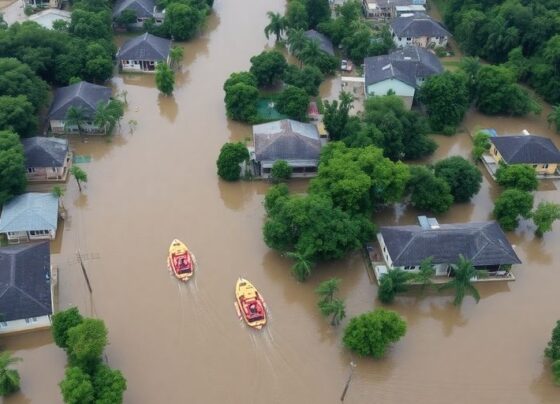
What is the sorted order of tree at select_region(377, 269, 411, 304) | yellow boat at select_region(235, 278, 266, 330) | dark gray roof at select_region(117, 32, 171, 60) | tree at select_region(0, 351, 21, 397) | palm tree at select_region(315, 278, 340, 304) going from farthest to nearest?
1. dark gray roof at select_region(117, 32, 171, 60)
2. tree at select_region(377, 269, 411, 304)
3. yellow boat at select_region(235, 278, 266, 330)
4. palm tree at select_region(315, 278, 340, 304)
5. tree at select_region(0, 351, 21, 397)

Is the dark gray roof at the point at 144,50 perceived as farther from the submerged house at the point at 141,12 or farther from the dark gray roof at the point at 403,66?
the dark gray roof at the point at 403,66

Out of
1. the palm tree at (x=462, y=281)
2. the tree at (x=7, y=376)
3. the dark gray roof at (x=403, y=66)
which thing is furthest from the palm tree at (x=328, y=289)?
the dark gray roof at (x=403, y=66)

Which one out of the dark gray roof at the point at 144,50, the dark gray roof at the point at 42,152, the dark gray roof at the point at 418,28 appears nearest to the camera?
the dark gray roof at the point at 42,152

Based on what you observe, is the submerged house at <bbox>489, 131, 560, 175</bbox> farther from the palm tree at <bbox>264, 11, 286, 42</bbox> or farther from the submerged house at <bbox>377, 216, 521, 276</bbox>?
the palm tree at <bbox>264, 11, 286, 42</bbox>

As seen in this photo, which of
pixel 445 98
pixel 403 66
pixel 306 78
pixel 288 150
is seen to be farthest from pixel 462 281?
pixel 403 66

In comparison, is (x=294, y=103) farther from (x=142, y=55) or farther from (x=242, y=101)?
(x=142, y=55)

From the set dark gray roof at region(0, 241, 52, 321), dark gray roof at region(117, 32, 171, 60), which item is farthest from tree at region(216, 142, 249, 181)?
dark gray roof at region(117, 32, 171, 60)
